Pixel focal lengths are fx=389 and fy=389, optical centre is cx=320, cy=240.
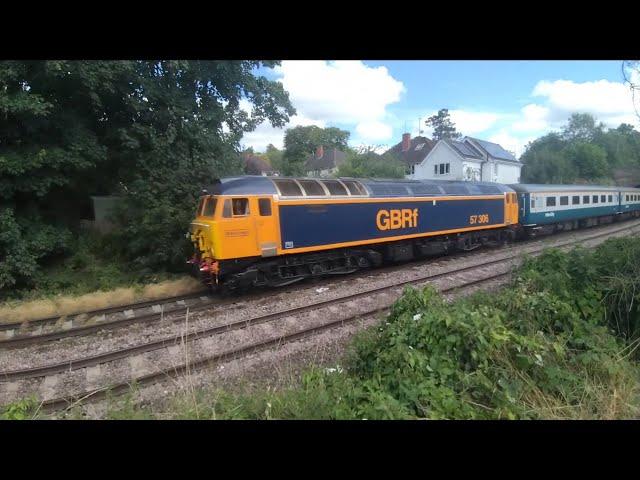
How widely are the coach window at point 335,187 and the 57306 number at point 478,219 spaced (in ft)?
22.9

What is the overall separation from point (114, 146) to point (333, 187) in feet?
26.8

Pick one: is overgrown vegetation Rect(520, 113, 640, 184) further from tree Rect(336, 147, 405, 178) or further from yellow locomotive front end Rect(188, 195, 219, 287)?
yellow locomotive front end Rect(188, 195, 219, 287)

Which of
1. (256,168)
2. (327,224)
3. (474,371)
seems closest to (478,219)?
(327,224)

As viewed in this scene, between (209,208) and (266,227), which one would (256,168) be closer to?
(209,208)

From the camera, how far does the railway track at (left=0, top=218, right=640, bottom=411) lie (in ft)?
20.8

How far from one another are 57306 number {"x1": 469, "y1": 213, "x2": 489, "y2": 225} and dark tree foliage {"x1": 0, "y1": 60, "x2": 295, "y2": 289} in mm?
10091

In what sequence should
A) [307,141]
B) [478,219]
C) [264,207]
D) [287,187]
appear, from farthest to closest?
[307,141] → [478,219] → [287,187] → [264,207]

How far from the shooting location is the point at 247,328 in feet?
27.3

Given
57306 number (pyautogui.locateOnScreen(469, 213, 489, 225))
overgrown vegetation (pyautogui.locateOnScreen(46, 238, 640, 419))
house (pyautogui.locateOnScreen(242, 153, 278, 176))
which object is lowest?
overgrown vegetation (pyautogui.locateOnScreen(46, 238, 640, 419))

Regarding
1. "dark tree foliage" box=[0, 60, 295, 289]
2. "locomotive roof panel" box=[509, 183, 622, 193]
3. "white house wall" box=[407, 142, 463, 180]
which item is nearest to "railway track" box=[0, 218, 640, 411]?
"dark tree foliage" box=[0, 60, 295, 289]

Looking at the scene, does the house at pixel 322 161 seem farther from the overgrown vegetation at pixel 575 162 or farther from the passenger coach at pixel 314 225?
the passenger coach at pixel 314 225

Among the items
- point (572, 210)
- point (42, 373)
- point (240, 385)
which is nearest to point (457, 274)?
point (240, 385)

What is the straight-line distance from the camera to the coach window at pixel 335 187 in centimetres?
1199
